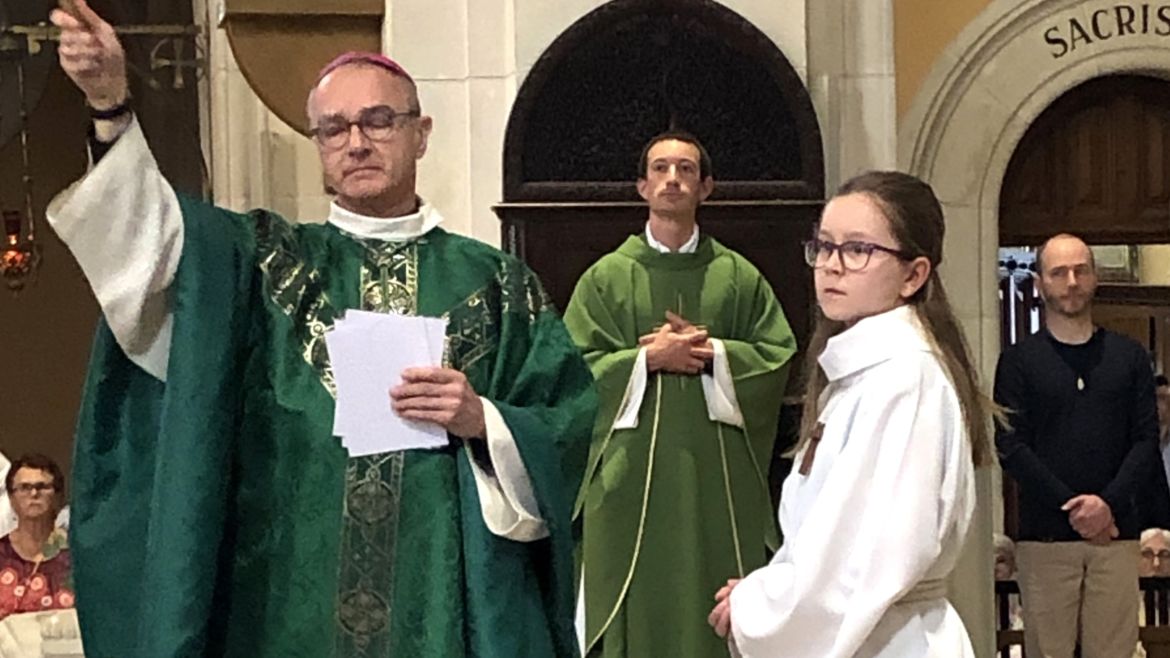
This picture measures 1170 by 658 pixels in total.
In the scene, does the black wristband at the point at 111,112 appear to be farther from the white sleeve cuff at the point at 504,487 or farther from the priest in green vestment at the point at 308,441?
the white sleeve cuff at the point at 504,487

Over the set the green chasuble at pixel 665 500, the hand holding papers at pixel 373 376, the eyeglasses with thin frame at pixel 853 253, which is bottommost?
the green chasuble at pixel 665 500

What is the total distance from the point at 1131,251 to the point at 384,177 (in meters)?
8.00

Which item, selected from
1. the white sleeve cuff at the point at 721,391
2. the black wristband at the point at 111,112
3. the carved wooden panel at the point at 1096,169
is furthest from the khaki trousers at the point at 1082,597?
the black wristband at the point at 111,112

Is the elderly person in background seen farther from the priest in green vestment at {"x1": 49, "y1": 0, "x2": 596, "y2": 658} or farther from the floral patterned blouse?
the priest in green vestment at {"x1": 49, "y1": 0, "x2": 596, "y2": 658}

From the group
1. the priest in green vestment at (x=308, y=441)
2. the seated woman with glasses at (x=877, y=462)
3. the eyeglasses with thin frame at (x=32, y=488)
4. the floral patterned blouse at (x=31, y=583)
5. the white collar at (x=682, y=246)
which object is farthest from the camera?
the eyeglasses with thin frame at (x=32, y=488)

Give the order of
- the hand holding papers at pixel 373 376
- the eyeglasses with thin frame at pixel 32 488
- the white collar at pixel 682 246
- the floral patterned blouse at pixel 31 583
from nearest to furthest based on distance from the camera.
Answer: the hand holding papers at pixel 373 376
the white collar at pixel 682 246
the floral patterned blouse at pixel 31 583
the eyeglasses with thin frame at pixel 32 488

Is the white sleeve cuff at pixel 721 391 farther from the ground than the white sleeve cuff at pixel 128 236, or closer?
closer

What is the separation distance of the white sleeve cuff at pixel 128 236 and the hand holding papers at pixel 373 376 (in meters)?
0.26

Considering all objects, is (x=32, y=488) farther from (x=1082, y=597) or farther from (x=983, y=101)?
(x=983, y=101)

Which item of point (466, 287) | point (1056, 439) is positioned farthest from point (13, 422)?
point (466, 287)

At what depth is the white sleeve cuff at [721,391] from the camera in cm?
520

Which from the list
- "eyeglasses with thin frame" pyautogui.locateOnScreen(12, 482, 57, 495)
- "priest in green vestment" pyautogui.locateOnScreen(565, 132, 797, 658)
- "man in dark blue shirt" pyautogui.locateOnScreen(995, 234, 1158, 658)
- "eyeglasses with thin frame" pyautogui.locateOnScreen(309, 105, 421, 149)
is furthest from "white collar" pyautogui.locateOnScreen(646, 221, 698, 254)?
"eyeglasses with thin frame" pyautogui.locateOnScreen(309, 105, 421, 149)

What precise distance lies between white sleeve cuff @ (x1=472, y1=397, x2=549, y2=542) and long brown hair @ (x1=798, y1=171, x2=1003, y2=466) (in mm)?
590

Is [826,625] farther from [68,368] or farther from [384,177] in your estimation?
[68,368]
